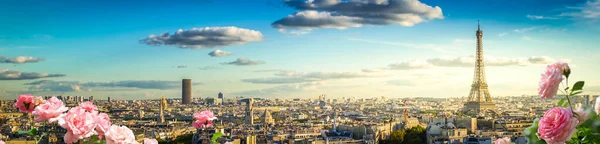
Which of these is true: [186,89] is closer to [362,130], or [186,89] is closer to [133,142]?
[362,130]

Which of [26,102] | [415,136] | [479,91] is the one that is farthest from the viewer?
[479,91]

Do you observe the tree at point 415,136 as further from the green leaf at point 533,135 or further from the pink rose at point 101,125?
the green leaf at point 533,135

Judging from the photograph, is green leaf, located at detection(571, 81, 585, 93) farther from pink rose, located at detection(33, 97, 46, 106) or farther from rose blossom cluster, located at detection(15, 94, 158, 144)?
pink rose, located at detection(33, 97, 46, 106)

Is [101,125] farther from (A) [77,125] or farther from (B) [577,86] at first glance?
(B) [577,86]

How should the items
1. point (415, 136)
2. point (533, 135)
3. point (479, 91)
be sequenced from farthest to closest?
point (479, 91) → point (415, 136) → point (533, 135)

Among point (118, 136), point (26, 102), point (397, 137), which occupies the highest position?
point (26, 102)

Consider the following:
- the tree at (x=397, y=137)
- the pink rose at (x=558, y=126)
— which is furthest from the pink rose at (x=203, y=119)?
the tree at (x=397, y=137)

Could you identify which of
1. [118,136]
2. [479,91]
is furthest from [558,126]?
[479,91]
